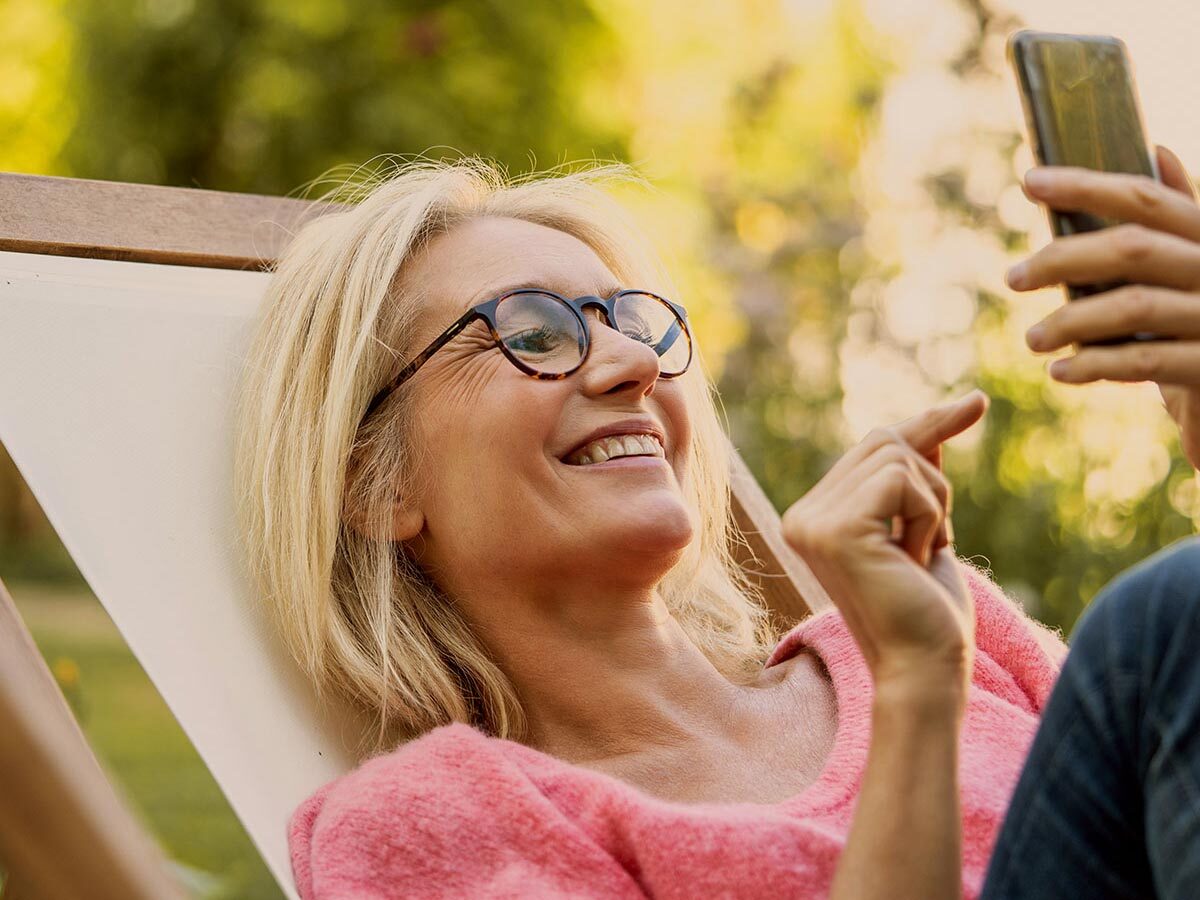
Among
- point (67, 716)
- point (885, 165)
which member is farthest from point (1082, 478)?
point (67, 716)

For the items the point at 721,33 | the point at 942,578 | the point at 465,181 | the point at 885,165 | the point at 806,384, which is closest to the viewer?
the point at 942,578

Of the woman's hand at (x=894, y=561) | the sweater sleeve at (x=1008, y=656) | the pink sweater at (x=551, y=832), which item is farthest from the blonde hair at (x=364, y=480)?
the woman's hand at (x=894, y=561)

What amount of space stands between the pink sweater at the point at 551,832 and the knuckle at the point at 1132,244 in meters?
0.89

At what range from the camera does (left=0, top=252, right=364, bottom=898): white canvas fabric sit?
2.26 m

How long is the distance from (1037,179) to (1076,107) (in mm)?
134

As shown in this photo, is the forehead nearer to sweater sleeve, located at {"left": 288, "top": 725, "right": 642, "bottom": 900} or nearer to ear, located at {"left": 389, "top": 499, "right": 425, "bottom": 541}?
ear, located at {"left": 389, "top": 499, "right": 425, "bottom": 541}

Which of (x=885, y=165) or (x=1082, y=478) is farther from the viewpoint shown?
(x=885, y=165)

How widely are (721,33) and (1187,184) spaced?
38.1 feet

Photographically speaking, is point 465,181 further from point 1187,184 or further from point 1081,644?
point 1081,644

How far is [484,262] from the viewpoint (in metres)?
2.65

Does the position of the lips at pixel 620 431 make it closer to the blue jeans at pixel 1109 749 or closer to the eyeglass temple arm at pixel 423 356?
the eyeglass temple arm at pixel 423 356

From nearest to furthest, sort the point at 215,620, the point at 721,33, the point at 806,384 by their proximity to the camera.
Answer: the point at 215,620
the point at 806,384
the point at 721,33

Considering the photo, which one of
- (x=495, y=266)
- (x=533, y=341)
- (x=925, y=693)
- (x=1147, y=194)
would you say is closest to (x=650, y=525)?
(x=533, y=341)

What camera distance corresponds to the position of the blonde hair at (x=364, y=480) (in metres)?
2.49
